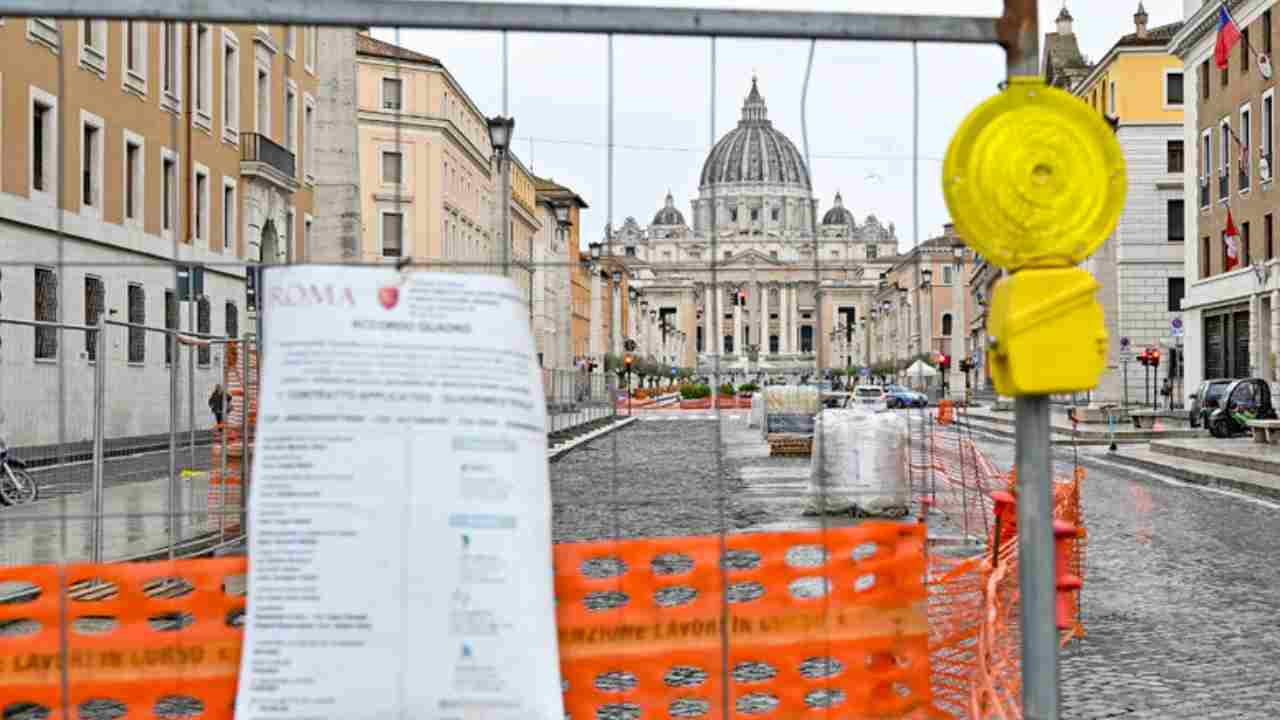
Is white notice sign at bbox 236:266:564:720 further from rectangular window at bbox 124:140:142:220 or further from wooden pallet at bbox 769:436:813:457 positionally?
wooden pallet at bbox 769:436:813:457

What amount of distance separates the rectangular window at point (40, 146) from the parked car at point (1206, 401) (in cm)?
2565

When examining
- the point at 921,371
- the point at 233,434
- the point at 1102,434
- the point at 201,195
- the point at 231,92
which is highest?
the point at 231,92

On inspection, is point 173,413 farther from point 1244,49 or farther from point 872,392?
point 1244,49

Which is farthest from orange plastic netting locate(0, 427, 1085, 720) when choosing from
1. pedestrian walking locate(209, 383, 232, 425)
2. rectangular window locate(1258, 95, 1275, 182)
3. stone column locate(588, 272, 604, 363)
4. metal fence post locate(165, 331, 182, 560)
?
rectangular window locate(1258, 95, 1275, 182)

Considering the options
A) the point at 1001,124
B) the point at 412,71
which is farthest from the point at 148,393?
the point at 1001,124

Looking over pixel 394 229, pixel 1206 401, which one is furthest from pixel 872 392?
pixel 1206 401

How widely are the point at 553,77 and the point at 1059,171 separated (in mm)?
1659

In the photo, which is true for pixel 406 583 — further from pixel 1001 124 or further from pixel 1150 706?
pixel 1150 706

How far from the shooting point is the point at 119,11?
12.8 ft

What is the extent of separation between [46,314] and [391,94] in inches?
219

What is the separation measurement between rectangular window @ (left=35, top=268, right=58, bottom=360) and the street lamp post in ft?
15.7

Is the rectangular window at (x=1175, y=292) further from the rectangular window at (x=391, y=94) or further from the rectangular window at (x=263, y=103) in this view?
the rectangular window at (x=391, y=94)

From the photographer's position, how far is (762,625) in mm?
4973

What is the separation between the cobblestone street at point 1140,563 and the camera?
24.4ft
